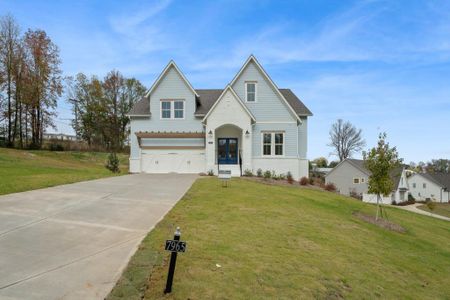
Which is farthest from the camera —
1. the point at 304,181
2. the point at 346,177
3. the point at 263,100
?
the point at 346,177

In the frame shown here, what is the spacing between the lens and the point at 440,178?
65.5 meters

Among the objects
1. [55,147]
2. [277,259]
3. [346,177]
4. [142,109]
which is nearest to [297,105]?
[142,109]

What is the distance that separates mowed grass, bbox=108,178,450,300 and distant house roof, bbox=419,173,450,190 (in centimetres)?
6068

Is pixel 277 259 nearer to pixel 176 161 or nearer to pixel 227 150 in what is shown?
pixel 227 150

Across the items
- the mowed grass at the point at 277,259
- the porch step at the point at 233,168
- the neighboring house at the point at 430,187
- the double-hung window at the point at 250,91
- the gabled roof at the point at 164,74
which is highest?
the gabled roof at the point at 164,74

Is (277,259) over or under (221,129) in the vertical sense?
under

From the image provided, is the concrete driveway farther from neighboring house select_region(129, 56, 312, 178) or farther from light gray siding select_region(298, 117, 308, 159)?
light gray siding select_region(298, 117, 308, 159)

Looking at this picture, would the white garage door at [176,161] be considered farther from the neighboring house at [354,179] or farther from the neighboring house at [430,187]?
the neighboring house at [430,187]

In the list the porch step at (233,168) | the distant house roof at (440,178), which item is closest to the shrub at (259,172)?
the porch step at (233,168)

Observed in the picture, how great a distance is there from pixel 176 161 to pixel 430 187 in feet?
192

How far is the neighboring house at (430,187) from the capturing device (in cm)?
6228

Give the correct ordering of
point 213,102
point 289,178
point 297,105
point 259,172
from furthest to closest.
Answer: point 213,102 < point 297,105 < point 259,172 < point 289,178

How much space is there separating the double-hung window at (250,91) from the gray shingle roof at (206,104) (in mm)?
3185

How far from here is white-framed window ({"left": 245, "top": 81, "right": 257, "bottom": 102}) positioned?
2475cm
